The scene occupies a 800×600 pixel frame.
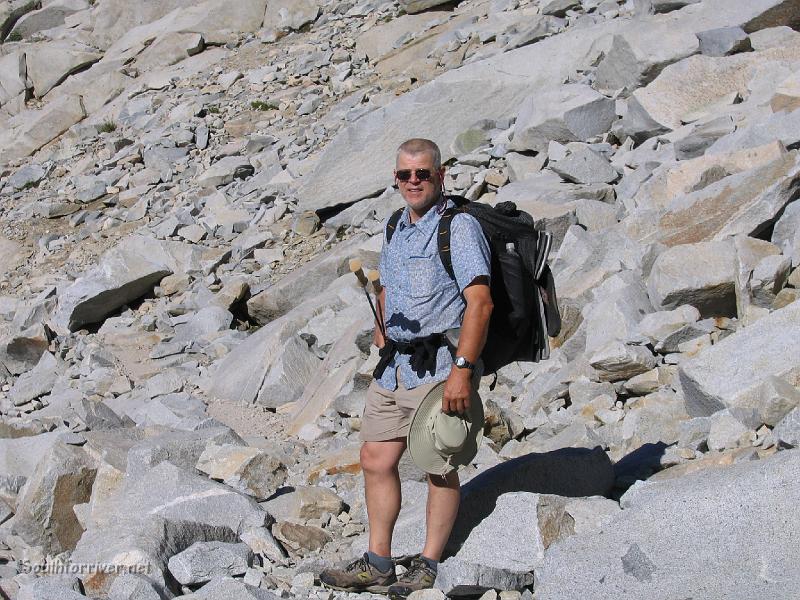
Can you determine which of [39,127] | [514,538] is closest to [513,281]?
[514,538]

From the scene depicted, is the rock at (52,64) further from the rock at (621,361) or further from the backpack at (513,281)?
the backpack at (513,281)

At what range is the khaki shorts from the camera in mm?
4137

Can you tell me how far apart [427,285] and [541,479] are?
120 cm

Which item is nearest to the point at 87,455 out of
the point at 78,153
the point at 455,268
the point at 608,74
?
the point at 455,268

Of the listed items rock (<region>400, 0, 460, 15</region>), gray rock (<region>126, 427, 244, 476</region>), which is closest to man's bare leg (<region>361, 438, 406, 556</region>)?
gray rock (<region>126, 427, 244, 476</region>)

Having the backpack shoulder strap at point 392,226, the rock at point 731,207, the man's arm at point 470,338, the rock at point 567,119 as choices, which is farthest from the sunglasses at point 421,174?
the rock at point 567,119

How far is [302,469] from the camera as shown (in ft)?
20.5

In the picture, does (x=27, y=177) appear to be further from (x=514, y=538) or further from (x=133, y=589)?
(x=514, y=538)

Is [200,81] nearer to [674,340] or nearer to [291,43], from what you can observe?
[291,43]

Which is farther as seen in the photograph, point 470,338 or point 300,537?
point 300,537

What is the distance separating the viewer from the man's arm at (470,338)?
3916 mm

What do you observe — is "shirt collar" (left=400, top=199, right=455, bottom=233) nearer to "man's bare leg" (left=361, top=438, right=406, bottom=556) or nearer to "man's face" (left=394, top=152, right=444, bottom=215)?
"man's face" (left=394, top=152, right=444, bottom=215)

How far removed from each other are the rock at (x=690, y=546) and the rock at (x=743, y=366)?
1232mm

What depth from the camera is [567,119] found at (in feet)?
34.1
